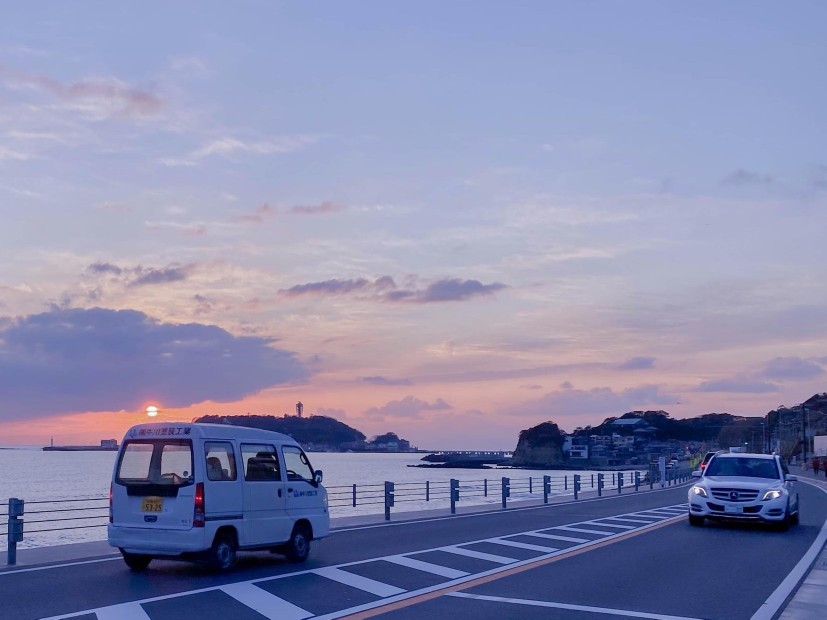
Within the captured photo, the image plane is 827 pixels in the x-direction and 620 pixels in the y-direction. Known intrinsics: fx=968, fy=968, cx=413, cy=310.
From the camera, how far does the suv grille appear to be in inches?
880

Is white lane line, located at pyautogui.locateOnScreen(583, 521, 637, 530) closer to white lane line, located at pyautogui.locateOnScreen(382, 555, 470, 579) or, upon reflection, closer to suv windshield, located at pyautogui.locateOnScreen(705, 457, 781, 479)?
suv windshield, located at pyautogui.locateOnScreen(705, 457, 781, 479)

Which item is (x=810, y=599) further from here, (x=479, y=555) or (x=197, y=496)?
(x=197, y=496)

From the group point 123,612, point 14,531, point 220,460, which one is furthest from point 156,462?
point 123,612

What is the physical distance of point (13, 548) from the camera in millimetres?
15836

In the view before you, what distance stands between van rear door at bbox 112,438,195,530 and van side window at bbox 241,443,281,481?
1038mm

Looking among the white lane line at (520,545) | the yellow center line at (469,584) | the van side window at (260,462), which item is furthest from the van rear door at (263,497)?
the white lane line at (520,545)

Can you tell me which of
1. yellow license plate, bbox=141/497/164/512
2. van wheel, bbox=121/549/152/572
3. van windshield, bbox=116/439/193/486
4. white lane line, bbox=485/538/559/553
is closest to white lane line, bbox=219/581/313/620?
yellow license plate, bbox=141/497/164/512

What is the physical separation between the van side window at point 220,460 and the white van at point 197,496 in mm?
15

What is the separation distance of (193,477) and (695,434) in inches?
7391

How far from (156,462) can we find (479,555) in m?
6.17

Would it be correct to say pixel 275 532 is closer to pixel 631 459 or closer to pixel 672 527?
pixel 672 527

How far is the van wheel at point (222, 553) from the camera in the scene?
14.4m

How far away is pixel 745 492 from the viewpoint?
22.4 m

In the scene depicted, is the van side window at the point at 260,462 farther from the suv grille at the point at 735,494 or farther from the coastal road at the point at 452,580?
the suv grille at the point at 735,494
